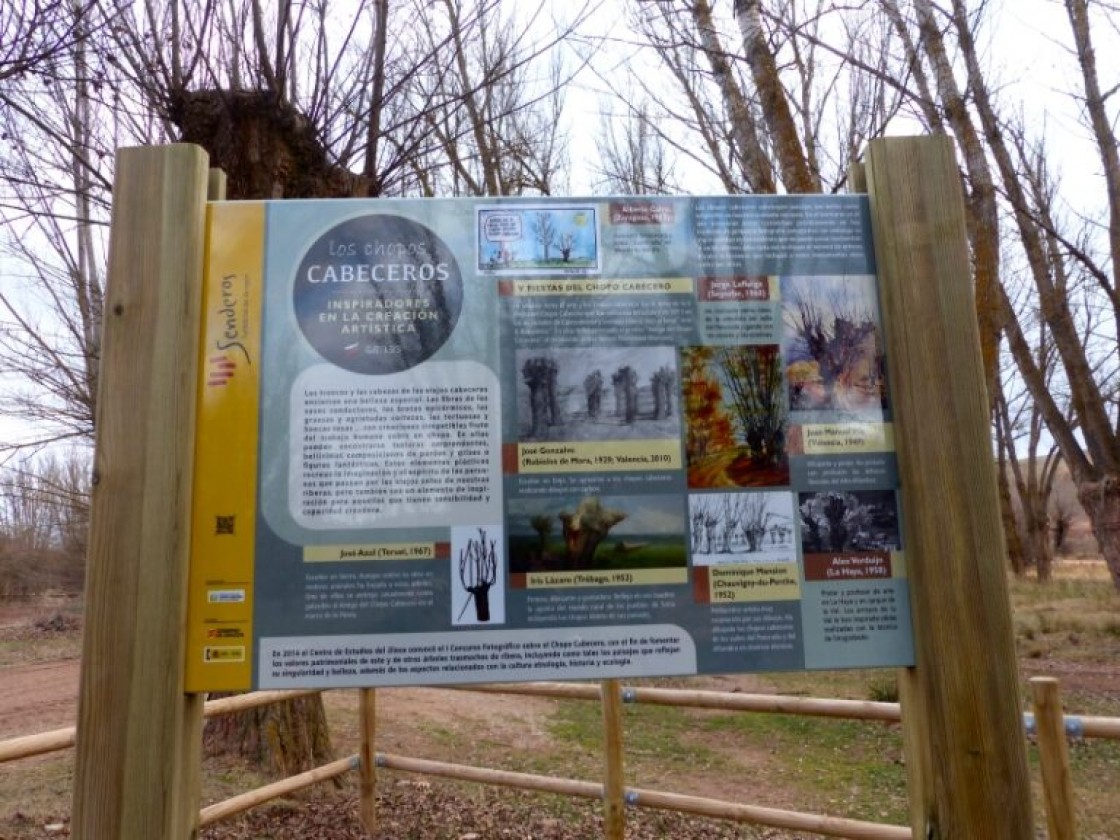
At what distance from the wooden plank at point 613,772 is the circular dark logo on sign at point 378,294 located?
2.52 meters

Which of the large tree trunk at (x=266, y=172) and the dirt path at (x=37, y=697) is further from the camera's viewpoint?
the dirt path at (x=37, y=697)

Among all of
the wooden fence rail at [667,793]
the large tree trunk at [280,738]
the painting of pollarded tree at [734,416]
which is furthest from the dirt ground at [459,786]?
the painting of pollarded tree at [734,416]

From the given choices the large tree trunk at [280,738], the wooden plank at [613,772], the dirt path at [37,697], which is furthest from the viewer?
the dirt path at [37,697]

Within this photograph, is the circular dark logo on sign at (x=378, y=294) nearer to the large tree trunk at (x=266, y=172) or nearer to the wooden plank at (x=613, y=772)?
the wooden plank at (x=613, y=772)

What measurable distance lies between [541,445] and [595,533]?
21 cm

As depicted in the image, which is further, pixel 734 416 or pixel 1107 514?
pixel 1107 514

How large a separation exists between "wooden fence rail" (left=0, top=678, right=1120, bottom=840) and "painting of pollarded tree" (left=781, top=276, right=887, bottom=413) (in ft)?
4.60

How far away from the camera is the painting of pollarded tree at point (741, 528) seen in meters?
1.64

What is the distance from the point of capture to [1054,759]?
8.20 feet

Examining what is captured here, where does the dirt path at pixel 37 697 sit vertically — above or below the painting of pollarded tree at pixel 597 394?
below

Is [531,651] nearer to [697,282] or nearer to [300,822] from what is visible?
[697,282]

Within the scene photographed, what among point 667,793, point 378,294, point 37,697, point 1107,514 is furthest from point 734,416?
point 37,697

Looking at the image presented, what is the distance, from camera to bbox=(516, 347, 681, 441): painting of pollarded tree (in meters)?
1.69

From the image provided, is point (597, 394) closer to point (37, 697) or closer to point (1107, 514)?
point (1107, 514)
